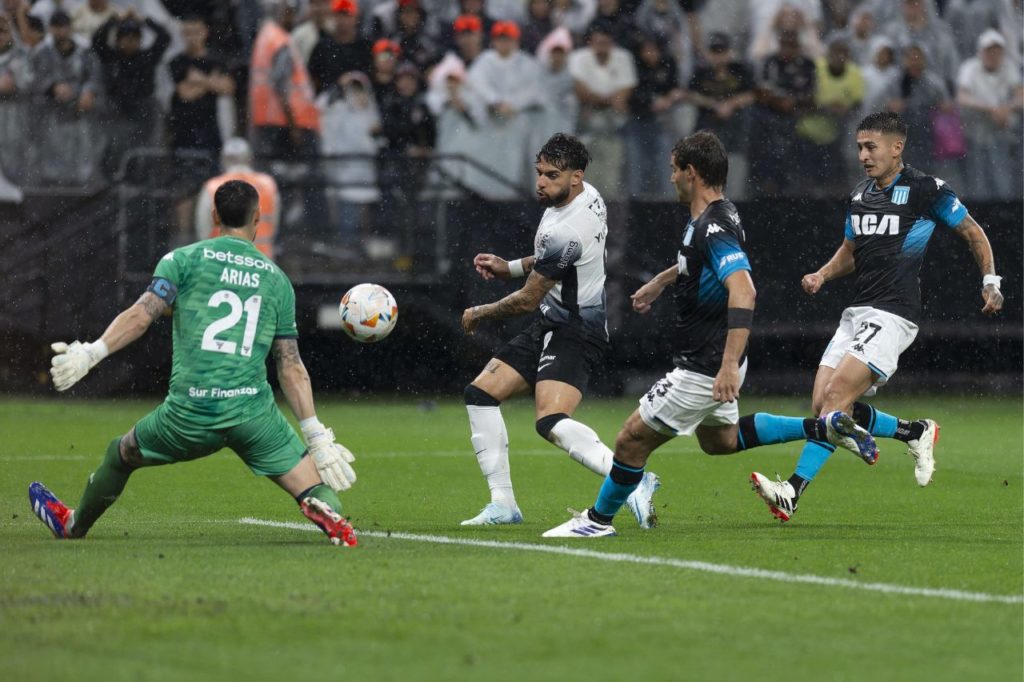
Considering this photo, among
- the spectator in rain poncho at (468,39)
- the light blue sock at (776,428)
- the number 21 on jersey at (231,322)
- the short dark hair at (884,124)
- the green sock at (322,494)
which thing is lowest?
the green sock at (322,494)

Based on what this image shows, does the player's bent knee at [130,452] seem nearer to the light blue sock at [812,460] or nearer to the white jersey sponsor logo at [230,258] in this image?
the white jersey sponsor logo at [230,258]

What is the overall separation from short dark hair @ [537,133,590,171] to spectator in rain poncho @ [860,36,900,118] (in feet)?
34.8

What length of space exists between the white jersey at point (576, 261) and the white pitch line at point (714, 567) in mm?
1448

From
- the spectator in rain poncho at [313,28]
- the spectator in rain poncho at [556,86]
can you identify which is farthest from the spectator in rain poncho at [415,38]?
the spectator in rain poncho at [556,86]

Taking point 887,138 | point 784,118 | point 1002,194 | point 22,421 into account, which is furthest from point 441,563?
point 1002,194

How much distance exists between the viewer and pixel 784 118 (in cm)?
1816

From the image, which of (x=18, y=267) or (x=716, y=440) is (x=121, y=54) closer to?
(x=18, y=267)

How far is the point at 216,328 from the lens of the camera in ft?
23.8

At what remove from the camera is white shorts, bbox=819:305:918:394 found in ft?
30.0

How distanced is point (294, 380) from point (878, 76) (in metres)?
12.8

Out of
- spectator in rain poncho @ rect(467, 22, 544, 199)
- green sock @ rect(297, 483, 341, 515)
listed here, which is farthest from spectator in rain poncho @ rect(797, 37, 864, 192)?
green sock @ rect(297, 483, 341, 515)

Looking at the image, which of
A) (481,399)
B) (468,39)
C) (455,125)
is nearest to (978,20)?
(468,39)

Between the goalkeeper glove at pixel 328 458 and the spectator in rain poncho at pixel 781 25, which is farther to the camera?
the spectator in rain poncho at pixel 781 25

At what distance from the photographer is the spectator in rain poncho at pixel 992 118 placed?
61.2 ft
